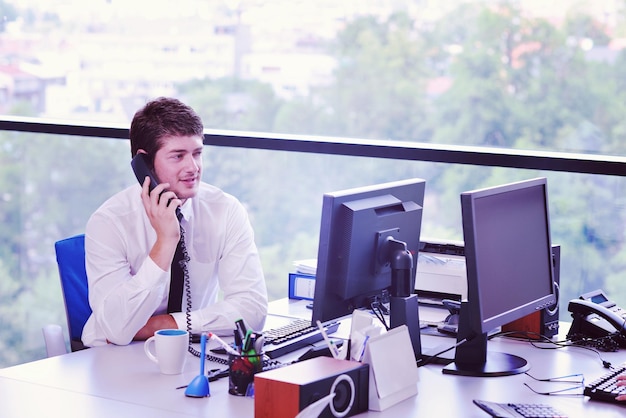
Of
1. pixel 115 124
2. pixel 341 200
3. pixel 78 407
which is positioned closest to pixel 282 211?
pixel 115 124

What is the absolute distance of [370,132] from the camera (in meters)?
3.97

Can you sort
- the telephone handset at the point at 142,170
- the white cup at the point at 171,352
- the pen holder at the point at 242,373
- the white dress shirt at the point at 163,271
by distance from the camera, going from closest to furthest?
1. the pen holder at the point at 242,373
2. the white cup at the point at 171,352
3. the white dress shirt at the point at 163,271
4. the telephone handset at the point at 142,170

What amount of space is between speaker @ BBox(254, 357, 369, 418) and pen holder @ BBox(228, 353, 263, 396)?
0.52 ft

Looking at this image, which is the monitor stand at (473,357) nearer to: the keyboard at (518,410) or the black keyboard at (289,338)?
the keyboard at (518,410)

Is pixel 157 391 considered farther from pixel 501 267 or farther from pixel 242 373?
pixel 501 267

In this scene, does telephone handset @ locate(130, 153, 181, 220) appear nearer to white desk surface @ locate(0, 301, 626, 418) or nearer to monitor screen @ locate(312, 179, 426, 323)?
white desk surface @ locate(0, 301, 626, 418)

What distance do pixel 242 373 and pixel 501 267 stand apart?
2.34 ft

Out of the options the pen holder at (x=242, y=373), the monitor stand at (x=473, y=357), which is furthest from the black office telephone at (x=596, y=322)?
the pen holder at (x=242, y=373)

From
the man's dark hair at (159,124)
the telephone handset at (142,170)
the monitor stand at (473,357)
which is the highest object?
the man's dark hair at (159,124)

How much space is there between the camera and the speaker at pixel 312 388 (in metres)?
1.75

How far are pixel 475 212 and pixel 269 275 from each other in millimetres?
2398

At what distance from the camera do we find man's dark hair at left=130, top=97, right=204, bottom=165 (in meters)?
2.74

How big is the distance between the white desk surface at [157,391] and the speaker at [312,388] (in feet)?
0.21

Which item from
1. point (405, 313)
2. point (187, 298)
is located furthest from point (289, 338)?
point (187, 298)
